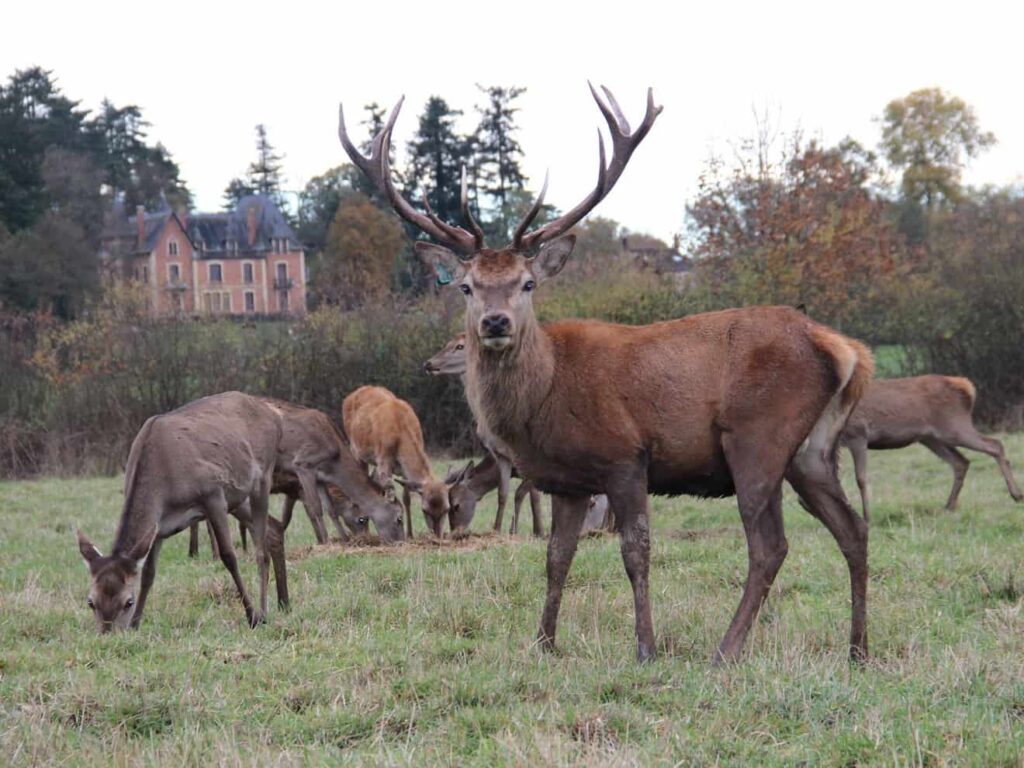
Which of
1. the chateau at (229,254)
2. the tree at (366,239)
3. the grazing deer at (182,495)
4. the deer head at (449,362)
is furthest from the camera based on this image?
the chateau at (229,254)

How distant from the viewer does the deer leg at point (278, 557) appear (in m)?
8.57

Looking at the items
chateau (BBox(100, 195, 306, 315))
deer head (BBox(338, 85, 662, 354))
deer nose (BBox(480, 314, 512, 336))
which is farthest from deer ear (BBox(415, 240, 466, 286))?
chateau (BBox(100, 195, 306, 315))

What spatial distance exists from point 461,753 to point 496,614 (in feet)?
9.77

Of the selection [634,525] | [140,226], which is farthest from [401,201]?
[140,226]

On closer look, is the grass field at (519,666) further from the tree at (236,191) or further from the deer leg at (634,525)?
the tree at (236,191)

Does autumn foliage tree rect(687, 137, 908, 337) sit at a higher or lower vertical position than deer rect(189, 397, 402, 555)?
higher

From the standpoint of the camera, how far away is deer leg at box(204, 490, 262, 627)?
802cm

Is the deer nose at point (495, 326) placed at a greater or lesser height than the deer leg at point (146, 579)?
greater

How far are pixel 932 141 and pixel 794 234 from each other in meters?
36.9

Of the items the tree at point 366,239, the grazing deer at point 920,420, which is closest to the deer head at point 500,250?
the grazing deer at point 920,420

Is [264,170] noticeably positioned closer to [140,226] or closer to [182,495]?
[140,226]

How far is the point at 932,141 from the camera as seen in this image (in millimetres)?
66312

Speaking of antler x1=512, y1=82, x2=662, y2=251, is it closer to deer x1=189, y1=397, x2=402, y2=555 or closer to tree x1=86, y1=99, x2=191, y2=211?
deer x1=189, y1=397, x2=402, y2=555

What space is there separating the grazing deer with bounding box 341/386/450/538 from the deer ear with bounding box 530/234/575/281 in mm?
6479
